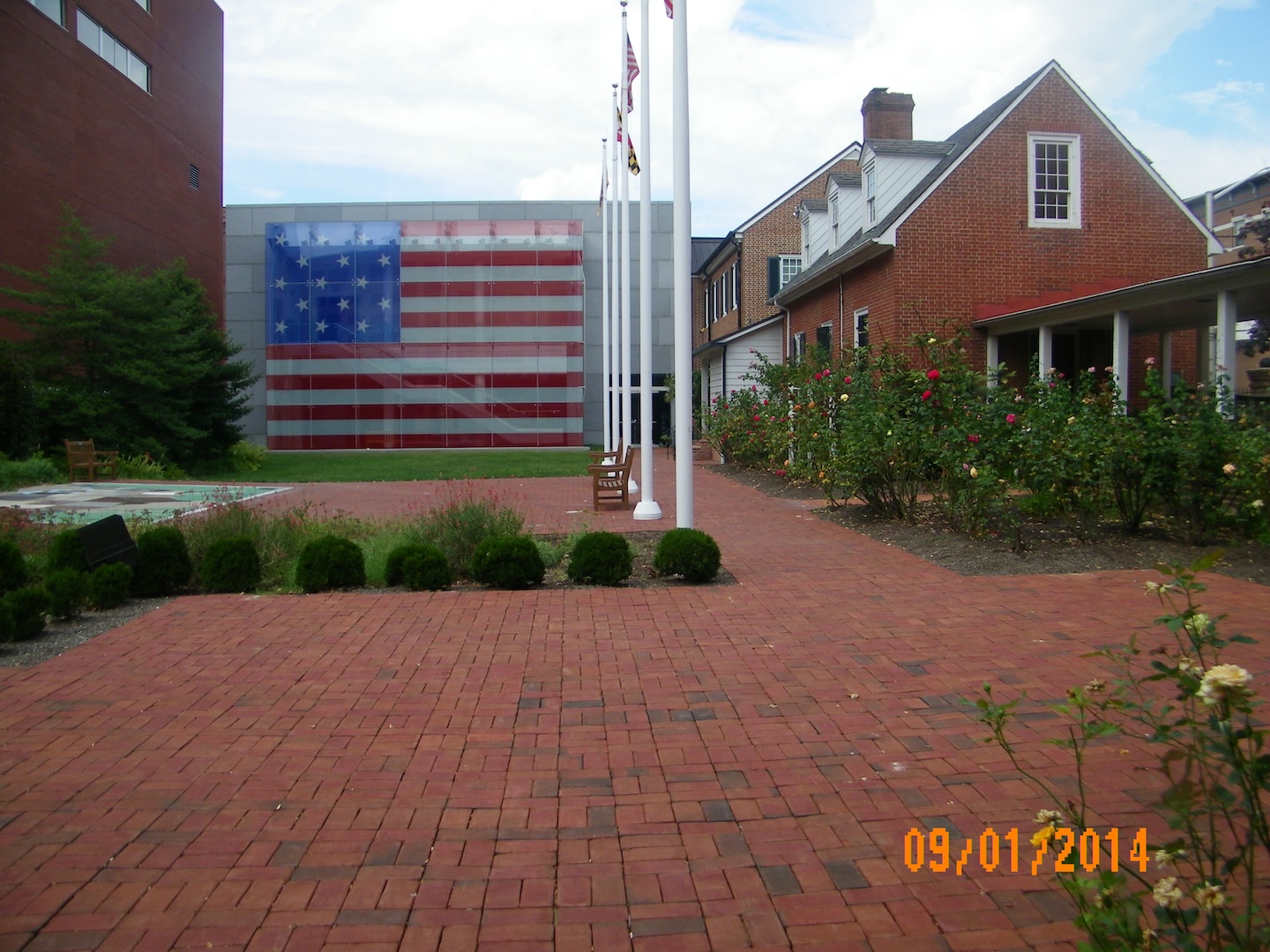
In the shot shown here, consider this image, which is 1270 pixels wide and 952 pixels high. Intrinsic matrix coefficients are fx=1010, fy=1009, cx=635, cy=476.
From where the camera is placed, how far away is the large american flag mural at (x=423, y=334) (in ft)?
135

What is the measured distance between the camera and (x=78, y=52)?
27641 millimetres

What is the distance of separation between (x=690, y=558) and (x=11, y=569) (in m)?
5.39

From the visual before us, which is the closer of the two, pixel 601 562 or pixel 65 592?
pixel 65 592

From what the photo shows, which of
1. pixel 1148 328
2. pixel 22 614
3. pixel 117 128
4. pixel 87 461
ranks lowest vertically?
pixel 22 614

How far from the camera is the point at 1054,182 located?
61.2 ft

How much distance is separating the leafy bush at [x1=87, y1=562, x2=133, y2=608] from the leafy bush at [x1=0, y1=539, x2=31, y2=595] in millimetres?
524

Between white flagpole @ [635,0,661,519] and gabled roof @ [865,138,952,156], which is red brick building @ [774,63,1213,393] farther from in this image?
white flagpole @ [635,0,661,519]

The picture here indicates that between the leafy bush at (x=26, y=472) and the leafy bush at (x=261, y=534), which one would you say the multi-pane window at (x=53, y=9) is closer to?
the leafy bush at (x=26, y=472)

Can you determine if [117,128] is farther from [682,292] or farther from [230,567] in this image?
[230,567]

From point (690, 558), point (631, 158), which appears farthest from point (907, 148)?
point (690, 558)

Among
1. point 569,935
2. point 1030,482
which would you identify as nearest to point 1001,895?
point 569,935

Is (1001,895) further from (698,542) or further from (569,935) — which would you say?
(698,542)

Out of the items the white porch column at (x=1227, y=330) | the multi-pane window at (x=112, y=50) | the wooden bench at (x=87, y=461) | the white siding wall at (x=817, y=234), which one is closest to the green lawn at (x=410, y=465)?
the wooden bench at (x=87, y=461)

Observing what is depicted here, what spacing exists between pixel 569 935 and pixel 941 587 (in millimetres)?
5864
